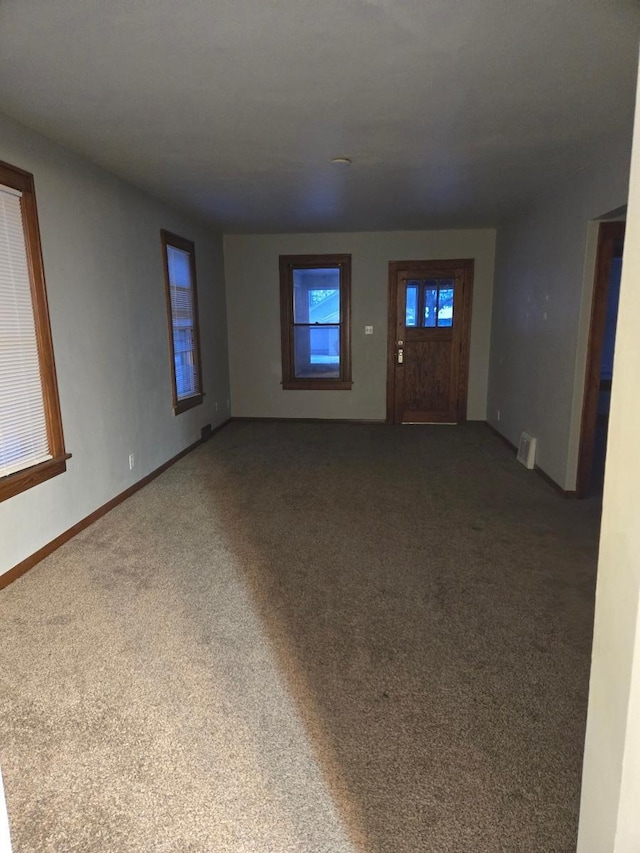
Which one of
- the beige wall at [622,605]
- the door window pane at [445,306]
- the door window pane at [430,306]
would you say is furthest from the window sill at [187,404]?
the beige wall at [622,605]

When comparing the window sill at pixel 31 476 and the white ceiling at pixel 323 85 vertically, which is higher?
the white ceiling at pixel 323 85

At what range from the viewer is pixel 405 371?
6812mm

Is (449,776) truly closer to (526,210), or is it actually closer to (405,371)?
(526,210)

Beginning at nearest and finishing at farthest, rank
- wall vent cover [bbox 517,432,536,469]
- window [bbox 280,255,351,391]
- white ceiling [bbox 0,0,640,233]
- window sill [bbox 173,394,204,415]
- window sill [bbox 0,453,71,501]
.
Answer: white ceiling [bbox 0,0,640,233], window sill [bbox 0,453,71,501], wall vent cover [bbox 517,432,536,469], window sill [bbox 173,394,204,415], window [bbox 280,255,351,391]

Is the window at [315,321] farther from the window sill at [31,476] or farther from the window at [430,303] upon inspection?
the window sill at [31,476]

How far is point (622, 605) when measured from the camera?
946 millimetres

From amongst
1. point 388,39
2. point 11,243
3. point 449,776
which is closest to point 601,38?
point 388,39

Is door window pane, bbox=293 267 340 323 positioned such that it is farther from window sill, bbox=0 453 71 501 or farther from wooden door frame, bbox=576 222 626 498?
window sill, bbox=0 453 71 501

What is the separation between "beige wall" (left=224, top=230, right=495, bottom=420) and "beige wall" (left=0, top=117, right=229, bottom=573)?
1.71 metres

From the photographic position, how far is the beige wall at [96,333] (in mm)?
3094

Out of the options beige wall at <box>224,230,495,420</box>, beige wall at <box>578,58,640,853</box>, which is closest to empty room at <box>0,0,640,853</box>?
beige wall at <box>578,58,640,853</box>

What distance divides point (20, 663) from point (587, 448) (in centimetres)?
383

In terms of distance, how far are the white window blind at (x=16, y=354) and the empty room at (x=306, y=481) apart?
2 cm

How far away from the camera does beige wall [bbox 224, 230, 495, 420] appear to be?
6.53 metres
